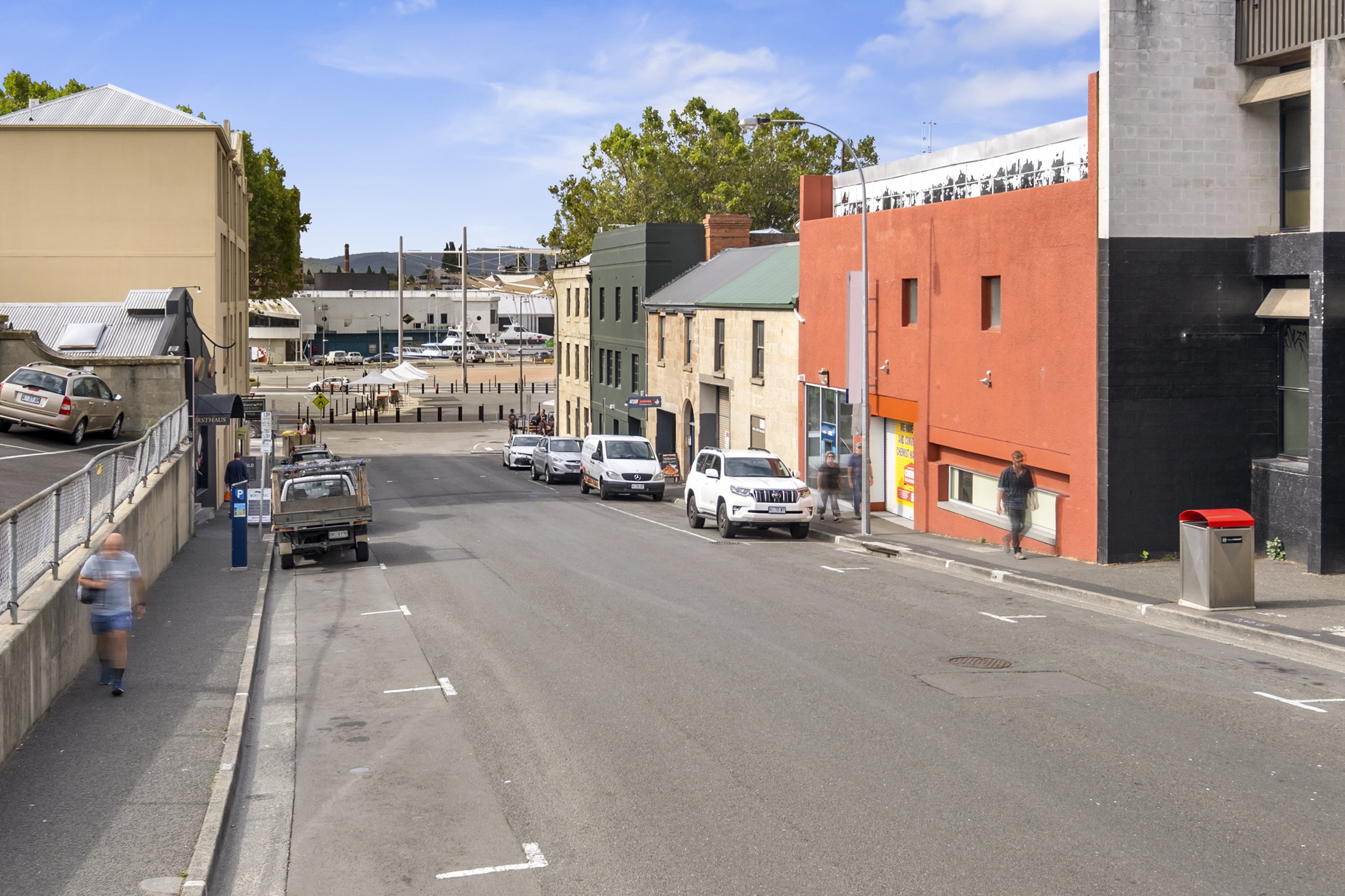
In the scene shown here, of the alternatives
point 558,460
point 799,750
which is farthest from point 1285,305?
point 558,460

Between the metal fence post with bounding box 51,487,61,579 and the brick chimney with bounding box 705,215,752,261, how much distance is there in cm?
4179

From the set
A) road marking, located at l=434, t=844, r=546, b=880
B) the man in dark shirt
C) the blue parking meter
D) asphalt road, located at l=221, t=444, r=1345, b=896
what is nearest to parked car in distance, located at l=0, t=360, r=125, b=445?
the blue parking meter

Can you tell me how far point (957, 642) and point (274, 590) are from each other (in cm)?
1233

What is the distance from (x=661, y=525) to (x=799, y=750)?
69.3 ft

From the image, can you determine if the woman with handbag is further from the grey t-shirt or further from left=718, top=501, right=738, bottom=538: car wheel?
left=718, top=501, right=738, bottom=538: car wheel

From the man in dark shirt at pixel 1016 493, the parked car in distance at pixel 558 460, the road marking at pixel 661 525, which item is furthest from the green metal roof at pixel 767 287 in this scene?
the man in dark shirt at pixel 1016 493

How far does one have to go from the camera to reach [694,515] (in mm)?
30812

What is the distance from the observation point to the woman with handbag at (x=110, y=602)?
12.9 metres

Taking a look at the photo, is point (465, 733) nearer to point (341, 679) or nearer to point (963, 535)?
point (341, 679)

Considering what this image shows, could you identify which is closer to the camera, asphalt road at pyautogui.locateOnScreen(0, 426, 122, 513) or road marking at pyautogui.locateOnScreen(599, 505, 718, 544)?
asphalt road at pyautogui.locateOnScreen(0, 426, 122, 513)

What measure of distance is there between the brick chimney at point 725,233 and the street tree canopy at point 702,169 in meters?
22.4

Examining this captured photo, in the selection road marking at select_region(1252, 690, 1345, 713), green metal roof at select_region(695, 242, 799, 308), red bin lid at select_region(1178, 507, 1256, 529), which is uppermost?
green metal roof at select_region(695, 242, 799, 308)

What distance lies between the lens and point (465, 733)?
1210 centimetres

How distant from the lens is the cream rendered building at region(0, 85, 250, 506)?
40.5m
